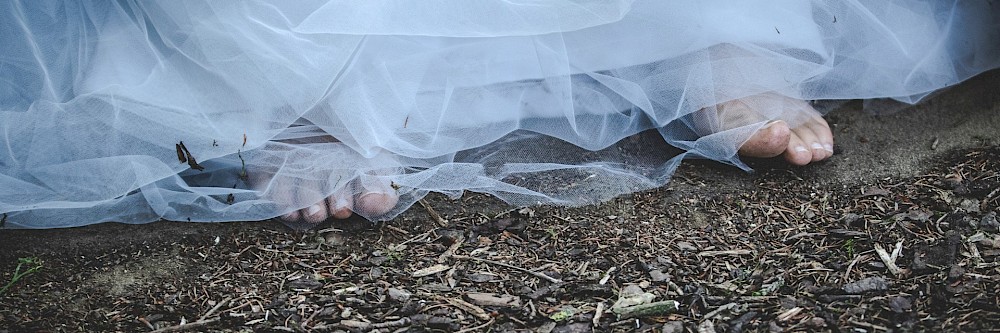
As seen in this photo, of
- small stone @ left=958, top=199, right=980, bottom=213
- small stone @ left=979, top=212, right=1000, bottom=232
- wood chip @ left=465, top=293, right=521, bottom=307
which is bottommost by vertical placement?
small stone @ left=958, top=199, right=980, bottom=213

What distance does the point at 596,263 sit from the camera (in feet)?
4.58

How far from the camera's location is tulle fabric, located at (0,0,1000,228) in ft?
4.77

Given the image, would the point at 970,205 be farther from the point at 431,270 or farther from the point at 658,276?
the point at 431,270

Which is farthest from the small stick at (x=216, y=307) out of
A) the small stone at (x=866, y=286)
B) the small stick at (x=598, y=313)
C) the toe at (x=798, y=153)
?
the toe at (x=798, y=153)

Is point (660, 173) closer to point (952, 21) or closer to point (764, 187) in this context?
point (764, 187)

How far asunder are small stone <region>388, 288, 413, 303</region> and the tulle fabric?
23cm

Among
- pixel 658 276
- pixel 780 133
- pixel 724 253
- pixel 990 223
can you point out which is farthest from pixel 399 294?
pixel 990 223

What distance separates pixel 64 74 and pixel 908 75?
1.63m

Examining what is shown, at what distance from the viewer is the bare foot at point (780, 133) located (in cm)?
164

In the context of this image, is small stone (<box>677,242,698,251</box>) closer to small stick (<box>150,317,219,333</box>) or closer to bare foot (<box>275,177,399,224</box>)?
bare foot (<box>275,177,399,224</box>)

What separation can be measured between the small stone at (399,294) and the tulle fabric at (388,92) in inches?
9.2

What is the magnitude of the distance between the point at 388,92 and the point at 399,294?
15.0 inches

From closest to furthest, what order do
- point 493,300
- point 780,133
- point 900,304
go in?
point 900,304 → point 493,300 → point 780,133

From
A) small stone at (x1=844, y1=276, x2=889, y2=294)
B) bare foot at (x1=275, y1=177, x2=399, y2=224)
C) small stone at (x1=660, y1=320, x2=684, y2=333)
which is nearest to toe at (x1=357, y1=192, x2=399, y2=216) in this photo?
bare foot at (x1=275, y1=177, x2=399, y2=224)
